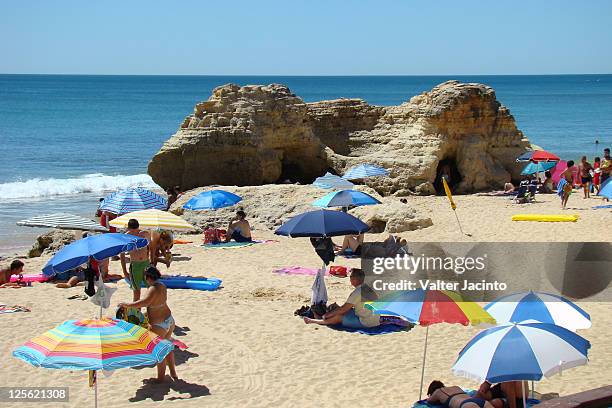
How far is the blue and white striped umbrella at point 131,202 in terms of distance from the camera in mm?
15344

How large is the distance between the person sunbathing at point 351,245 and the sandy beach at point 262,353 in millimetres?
628

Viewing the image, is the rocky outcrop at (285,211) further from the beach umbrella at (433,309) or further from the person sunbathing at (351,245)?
the beach umbrella at (433,309)

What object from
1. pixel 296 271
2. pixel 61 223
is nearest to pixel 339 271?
pixel 296 271

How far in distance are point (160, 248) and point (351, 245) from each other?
12.3 ft

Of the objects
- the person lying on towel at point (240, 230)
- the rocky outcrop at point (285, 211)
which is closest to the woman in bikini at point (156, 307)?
the person lying on towel at point (240, 230)

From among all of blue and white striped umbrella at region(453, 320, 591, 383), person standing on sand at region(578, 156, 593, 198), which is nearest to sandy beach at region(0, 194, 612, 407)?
blue and white striped umbrella at region(453, 320, 591, 383)

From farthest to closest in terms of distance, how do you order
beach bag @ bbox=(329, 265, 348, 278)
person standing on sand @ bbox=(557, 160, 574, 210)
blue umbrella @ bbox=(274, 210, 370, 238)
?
person standing on sand @ bbox=(557, 160, 574, 210), beach bag @ bbox=(329, 265, 348, 278), blue umbrella @ bbox=(274, 210, 370, 238)

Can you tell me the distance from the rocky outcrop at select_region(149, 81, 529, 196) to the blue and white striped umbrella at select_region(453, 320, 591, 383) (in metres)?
17.0

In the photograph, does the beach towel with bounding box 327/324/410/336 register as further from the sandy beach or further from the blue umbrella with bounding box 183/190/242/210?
the blue umbrella with bounding box 183/190/242/210

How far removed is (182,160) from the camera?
77.9ft

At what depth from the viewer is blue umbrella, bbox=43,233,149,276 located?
10.3 metres

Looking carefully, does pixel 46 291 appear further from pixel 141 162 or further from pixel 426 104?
pixel 141 162

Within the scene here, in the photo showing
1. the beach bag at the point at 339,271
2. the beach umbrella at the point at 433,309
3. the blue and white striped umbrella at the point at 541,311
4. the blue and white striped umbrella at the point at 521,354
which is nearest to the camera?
the blue and white striped umbrella at the point at 521,354

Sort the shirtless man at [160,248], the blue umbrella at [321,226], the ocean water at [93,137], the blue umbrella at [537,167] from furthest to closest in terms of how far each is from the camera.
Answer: the ocean water at [93,137] < the blue umbrella at [537,167] < the shirtless man at [160,248] < the blue umbrella at [321,226]
